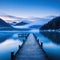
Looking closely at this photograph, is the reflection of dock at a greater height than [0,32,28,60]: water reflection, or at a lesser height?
greater

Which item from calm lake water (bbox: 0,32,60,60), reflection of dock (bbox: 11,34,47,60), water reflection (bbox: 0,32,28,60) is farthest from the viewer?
water reflection (bbox: 0,32,28,60)

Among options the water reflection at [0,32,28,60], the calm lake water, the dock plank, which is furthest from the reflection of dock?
the water reflection at [0,32,28,60]

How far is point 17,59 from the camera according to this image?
5.38 metres

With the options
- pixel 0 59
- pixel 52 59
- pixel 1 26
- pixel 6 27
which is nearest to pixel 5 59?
pixel 0 59

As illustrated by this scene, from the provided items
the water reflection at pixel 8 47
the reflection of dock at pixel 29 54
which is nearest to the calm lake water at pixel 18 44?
the water reflection at pixel 8 47

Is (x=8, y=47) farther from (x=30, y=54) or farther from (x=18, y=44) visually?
(x=30, y=54)

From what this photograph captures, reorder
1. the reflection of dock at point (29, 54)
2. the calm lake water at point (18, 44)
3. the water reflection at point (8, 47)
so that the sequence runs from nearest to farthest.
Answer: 1. the reflection of dock at point (29, 54)
2. the calm lake water at point (18, 44)
3. the water reflection at point (8, 47)

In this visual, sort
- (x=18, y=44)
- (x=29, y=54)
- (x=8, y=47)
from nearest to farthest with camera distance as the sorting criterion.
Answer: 1. (x=29, y=54)
2. (x=8, y=47)
3. (x=18, y=44)

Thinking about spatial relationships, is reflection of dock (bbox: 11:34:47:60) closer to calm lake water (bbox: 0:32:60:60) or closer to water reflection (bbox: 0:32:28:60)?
calm lake water (bbox: 0:32:60:60)

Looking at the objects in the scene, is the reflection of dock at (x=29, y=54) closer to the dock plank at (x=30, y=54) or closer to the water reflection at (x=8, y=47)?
the dock plank at (x=30, y=54)

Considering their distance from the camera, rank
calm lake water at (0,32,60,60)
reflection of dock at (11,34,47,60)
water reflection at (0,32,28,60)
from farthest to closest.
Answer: water reflection at (0,32,28,60)
calm lake water at (0,32,60,60)
reflection of dock at (11,34,47,60)

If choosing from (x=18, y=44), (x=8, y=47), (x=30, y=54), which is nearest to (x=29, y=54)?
(x=30, y=54)

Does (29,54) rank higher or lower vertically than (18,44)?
higher

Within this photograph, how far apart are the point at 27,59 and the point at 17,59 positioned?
36 centimetres
